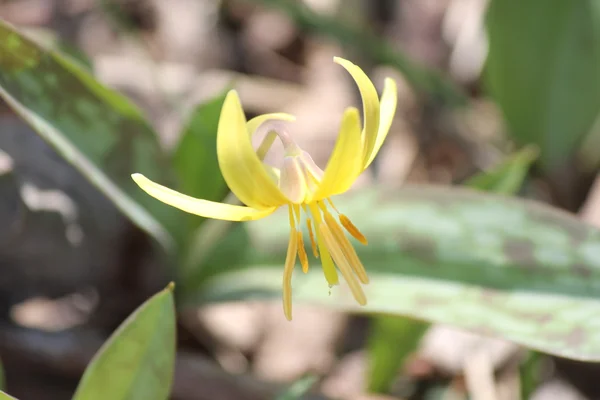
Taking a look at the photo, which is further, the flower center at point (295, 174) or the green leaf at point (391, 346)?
the green leaf at point (391, 346)

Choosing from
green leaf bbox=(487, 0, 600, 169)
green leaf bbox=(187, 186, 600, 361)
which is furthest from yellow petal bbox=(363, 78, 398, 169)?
green leaf bbox=(487, 0, 600, 169)

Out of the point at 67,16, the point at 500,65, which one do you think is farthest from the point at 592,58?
the point at 67,16

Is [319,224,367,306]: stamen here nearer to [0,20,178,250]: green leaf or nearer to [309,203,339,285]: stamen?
[309,203,339,285]: stamen

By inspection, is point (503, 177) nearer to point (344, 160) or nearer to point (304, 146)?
point (344, 160)

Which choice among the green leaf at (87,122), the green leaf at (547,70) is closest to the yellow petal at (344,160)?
the green leaf at (87,122)

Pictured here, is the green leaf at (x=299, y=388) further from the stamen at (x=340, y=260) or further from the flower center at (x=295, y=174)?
the flower center at (x=295, y=174)

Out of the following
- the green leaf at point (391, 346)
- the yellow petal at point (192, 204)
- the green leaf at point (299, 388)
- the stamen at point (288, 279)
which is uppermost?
the yellow petal at point (192, 204)

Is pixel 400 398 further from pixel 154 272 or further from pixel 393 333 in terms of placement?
pixel 154 272
